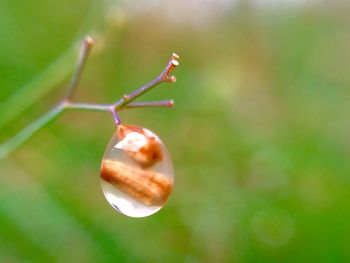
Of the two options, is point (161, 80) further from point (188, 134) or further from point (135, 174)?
point (188, 134)

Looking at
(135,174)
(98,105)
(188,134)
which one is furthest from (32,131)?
(188,134)

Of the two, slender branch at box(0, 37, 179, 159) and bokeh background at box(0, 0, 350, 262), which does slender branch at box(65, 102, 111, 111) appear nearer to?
slender branch at box(0, 37, 179, 159)

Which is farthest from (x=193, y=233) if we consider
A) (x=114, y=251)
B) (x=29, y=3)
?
(x=29, y=3)

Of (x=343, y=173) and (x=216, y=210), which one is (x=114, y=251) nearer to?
(x=216, y=210)

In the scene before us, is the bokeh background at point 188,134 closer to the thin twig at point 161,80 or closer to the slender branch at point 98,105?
the slender branch at point 98,105

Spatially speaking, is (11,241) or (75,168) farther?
(75,168)

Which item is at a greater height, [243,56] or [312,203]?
[243,56]

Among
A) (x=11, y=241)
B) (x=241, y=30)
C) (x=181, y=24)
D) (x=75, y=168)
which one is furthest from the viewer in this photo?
(x=241, y=30)
